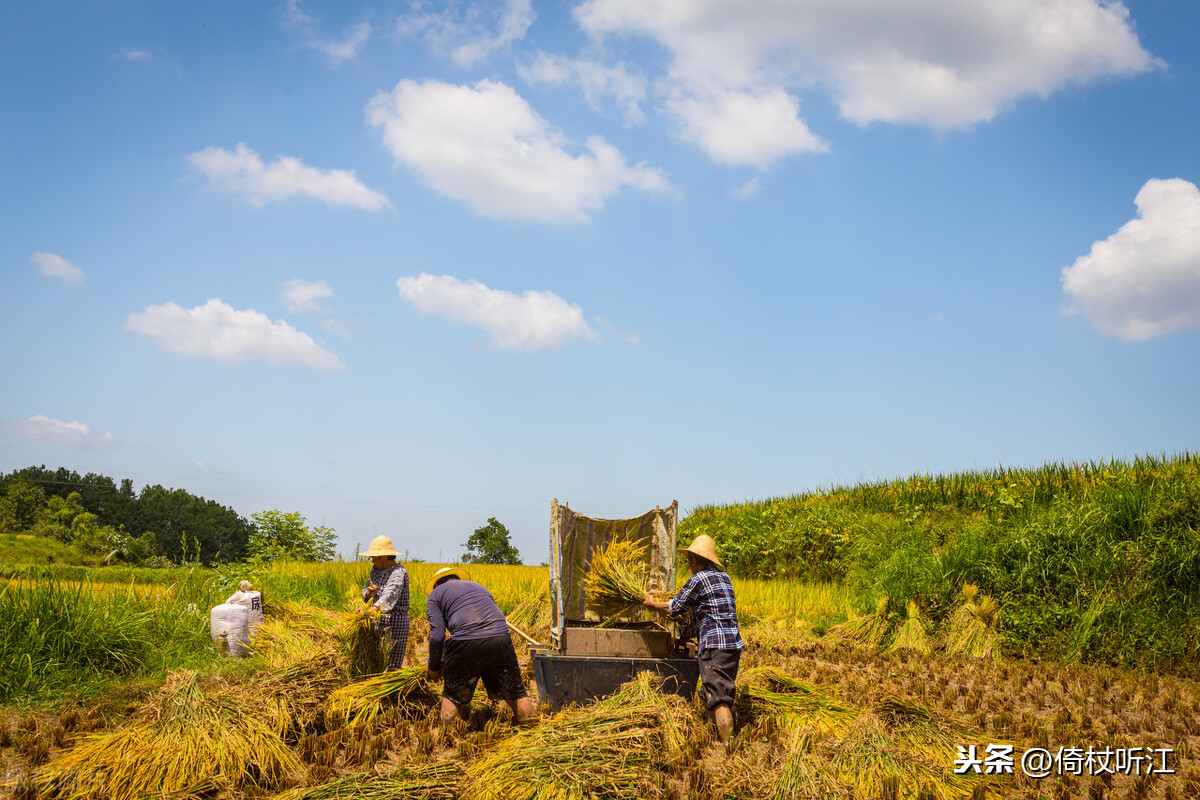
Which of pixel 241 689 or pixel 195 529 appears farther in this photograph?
pixel 195 529

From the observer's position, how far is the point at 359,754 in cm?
551

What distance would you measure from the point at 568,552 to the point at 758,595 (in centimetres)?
763

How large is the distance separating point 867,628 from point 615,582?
240 inches

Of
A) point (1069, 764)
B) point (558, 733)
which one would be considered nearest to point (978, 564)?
point (1069, 764)

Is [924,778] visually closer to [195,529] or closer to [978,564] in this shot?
[978,564]

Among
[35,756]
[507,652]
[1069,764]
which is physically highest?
[507,652]

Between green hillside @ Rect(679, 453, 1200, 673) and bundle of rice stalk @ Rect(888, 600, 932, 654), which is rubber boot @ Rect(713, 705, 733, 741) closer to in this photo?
bundle of rice stalk @ Rect(888, 600, 932, 654)

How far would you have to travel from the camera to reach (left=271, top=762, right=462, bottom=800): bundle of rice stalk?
14.6ft

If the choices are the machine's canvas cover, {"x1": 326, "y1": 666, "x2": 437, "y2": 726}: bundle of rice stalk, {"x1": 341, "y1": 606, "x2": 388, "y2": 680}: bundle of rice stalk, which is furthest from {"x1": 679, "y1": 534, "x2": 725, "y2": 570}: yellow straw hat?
{"x1": 341, "y1": 606, "x2": 388, "y2": 680}: bundle of rice stalk

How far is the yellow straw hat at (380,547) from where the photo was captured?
7.30 metres

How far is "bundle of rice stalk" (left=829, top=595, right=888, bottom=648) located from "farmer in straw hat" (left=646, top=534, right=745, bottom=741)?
6.10 meters

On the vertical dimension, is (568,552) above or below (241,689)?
above

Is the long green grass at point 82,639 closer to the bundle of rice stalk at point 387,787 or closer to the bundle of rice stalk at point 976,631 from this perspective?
the bundle of rice stalk at point 387,787

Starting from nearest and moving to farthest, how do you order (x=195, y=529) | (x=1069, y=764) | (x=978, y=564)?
(x=1069, y=764) → (x=978, y=564) → (x=195, y=529)
